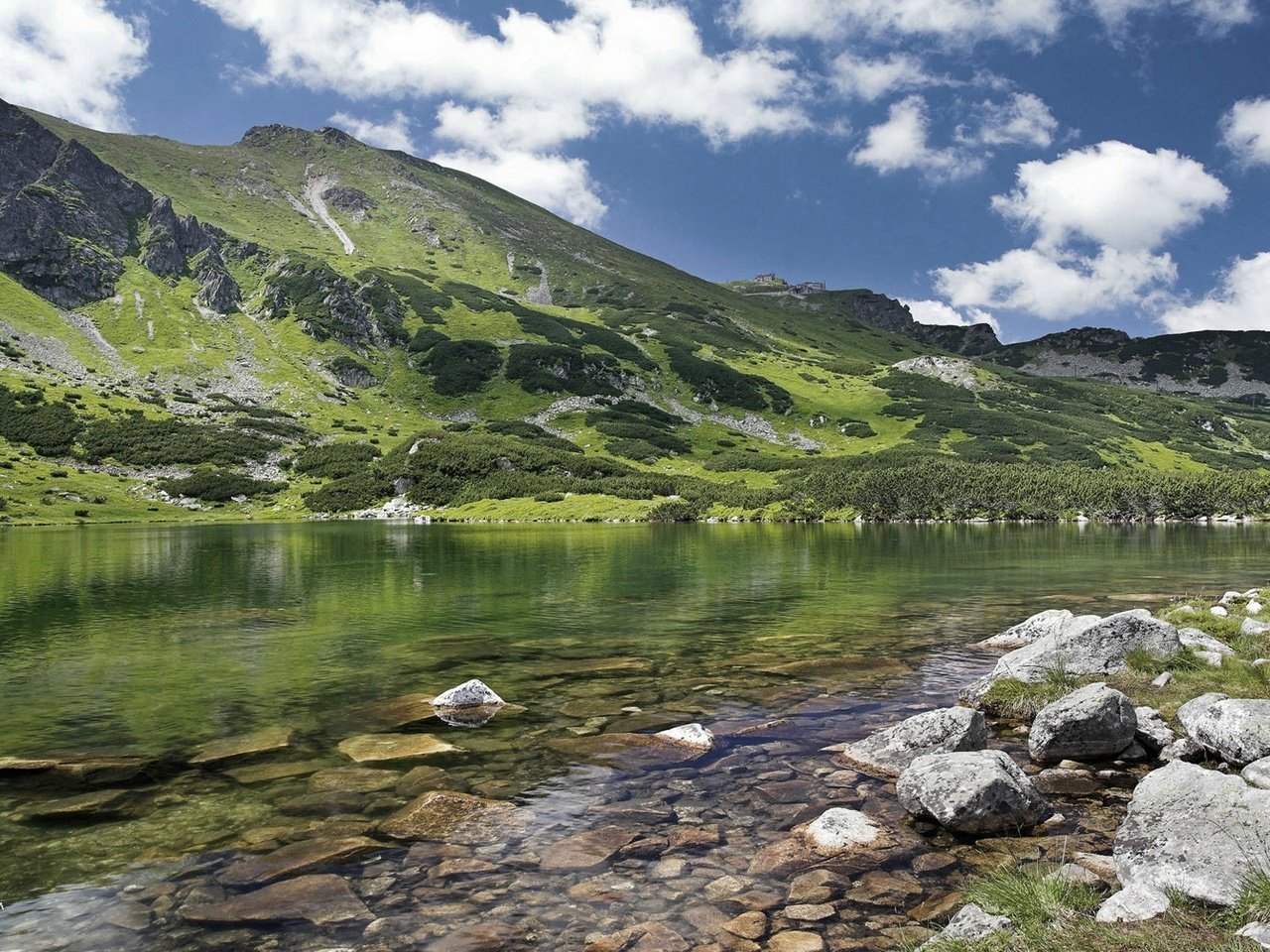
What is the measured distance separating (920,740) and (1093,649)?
8734 mm

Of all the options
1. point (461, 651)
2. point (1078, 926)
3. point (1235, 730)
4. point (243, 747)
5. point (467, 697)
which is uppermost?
point (1235, 730)

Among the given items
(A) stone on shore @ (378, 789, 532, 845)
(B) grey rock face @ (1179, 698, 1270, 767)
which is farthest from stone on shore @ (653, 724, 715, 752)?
(B) grey rock face @ (1179, 698, 1270, 767)

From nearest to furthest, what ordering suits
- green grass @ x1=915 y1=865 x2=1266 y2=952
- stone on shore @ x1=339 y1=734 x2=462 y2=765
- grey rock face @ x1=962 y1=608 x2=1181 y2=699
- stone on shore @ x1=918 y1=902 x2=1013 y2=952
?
1. green grass @ x1=915 y1=865 x2=1266 y2=952
2. stone on shore @ x1=918 y1=902 x2=1013 y2=952
3. stone on shore @ x1=339 y1=734 x2=462 y2=765
4. grey rock face @ x1=962 y1=608 x2=1181 y2=699

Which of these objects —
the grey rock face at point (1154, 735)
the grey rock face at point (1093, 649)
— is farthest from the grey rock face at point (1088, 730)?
the grey rock face at point (1093, 649)

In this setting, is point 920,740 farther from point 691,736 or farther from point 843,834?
point 691,736

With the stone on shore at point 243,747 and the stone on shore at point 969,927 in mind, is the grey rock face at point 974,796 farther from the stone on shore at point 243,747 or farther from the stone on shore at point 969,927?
the stone on shore at point 243,747

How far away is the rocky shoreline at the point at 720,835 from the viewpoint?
8.48m

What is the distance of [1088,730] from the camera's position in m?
14.0

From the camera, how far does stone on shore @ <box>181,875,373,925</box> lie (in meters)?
8.86

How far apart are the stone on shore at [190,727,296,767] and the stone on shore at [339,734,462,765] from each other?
1472mm

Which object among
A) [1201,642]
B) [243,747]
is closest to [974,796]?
[1201,642]

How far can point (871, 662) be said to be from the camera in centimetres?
2345

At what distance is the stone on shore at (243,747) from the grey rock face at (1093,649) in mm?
16102

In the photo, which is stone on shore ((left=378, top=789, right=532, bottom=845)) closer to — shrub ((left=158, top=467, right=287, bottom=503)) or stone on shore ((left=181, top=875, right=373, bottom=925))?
stone on shore ((left=181, top=875, right=373, bottom=925))
